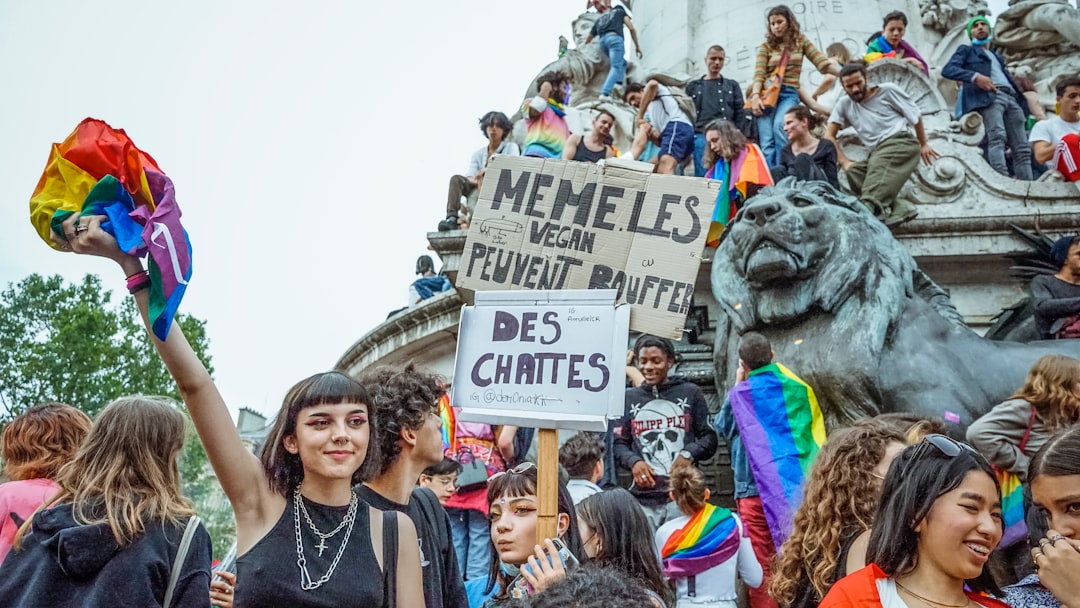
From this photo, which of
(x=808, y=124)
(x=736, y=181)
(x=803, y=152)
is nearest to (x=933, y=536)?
(x=736, y=181)

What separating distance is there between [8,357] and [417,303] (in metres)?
20.6

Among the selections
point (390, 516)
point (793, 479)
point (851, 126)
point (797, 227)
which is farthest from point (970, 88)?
point (390, 516)

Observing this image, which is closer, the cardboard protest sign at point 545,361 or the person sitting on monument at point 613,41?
the cardboard protest sign at point 545,361

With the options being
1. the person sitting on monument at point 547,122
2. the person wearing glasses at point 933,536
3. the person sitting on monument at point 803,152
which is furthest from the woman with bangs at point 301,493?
the person sitting on monument at point 547,122

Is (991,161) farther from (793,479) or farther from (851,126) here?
(793,479)

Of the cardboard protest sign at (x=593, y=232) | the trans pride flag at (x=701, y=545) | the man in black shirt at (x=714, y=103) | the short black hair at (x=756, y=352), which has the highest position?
the man in black shirt at (x=714, y=103)

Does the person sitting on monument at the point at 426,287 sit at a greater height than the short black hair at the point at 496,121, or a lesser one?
lesser

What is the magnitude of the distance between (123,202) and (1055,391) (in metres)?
4.27

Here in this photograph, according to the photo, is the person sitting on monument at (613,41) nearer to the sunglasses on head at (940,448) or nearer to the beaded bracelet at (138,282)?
the sunglasses on head at (940,448)

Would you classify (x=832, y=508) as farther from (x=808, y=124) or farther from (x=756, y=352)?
(x=808, y=124)

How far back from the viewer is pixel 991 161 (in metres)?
12.8

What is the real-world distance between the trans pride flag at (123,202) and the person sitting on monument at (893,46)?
1305 centimetres

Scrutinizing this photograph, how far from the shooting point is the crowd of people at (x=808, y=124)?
1043cm

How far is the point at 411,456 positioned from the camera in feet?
12.8
